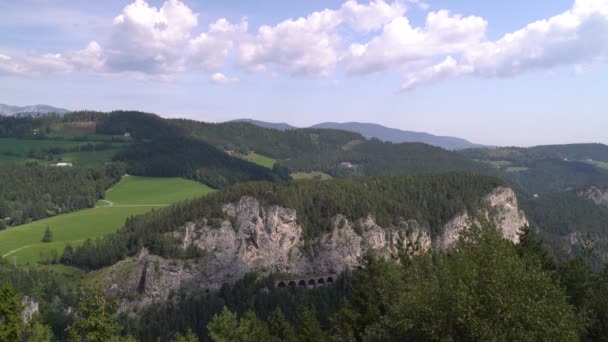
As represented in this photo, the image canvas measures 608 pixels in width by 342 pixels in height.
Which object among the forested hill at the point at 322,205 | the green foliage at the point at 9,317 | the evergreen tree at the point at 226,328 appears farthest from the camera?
the forested hill at the point at 322,205

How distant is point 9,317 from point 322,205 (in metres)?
114

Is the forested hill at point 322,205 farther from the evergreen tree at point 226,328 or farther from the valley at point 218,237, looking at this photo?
the evergreen tree at point 226,328

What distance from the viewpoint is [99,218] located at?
146 meters

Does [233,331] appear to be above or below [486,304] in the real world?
below

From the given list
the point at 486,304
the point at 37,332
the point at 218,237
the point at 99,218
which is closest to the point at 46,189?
the point at 99,218

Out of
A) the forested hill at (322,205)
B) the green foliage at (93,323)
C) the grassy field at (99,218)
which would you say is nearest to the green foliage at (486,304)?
the green foliage at (93,323)

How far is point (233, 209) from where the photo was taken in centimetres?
12825

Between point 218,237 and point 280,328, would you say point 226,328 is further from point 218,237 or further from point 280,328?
point 218,237

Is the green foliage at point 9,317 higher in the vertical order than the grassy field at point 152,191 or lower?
higher

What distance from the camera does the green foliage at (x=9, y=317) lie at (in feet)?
76.7

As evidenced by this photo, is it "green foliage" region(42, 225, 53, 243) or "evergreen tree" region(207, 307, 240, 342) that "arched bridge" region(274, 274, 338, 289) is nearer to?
"evergreen tree" region(207, 307, 240, 342)

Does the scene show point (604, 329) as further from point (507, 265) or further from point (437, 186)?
point (437, 186)

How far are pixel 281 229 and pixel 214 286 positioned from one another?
24672 millimetres

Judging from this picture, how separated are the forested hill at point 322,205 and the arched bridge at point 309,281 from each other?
12.6 m
